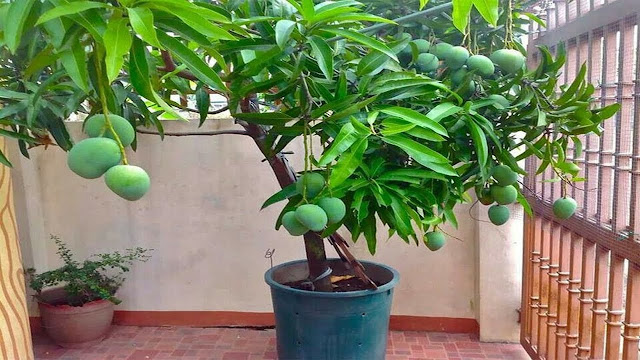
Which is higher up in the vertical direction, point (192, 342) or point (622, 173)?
point (622, 173)

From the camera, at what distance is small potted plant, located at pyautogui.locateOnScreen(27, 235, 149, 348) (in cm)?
275

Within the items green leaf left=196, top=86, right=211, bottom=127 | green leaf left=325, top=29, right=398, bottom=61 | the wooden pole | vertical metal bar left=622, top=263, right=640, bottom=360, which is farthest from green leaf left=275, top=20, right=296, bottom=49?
the wooden pole

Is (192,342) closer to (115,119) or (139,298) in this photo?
(139,298)

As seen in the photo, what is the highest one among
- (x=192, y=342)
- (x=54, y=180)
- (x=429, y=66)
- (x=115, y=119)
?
(x=429, y=66)

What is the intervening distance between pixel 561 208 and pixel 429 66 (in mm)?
583

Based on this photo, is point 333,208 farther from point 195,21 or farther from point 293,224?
point 195,21

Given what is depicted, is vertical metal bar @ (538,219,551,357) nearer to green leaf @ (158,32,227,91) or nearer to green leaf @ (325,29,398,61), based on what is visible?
green leaf @ (325,29,398,61)

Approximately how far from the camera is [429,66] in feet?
4.67

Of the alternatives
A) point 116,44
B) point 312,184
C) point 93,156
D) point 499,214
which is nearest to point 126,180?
point 93,156

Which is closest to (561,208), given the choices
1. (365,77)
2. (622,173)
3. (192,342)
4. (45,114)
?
(622,173)

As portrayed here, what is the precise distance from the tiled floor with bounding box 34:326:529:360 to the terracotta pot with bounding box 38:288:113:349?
6cm

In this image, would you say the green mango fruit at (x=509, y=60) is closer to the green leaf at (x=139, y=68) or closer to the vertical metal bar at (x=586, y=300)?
the vertical metal bar at (x=586, y=300)

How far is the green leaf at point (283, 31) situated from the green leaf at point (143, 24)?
28cm

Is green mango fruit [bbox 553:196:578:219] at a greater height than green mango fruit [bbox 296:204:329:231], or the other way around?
green mango fruit [bbox 296:204:329:231]
